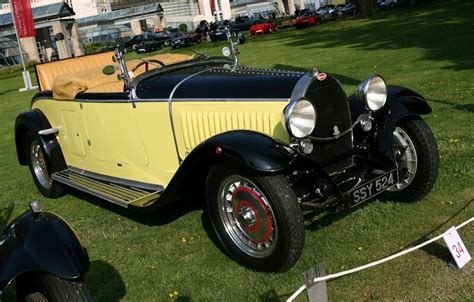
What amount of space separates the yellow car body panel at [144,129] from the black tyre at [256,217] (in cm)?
48

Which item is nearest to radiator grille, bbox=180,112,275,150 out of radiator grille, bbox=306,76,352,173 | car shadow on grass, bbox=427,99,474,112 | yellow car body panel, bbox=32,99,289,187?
yellow car body panel, bbox=32,99,289,187

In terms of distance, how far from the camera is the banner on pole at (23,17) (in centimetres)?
2164

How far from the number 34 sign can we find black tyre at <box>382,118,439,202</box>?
0.99 m

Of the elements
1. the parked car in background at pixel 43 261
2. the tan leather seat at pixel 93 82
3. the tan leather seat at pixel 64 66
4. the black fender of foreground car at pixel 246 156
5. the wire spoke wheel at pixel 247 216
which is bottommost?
the wire spoke wheel at pixel 247 216

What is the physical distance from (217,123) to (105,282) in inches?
58.9

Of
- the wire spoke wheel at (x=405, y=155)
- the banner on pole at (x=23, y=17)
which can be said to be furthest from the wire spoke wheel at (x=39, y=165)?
the banner on pole at (x=23, y=17)

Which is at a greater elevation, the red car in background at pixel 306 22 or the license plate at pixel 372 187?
the red car in background at pixel 306 22

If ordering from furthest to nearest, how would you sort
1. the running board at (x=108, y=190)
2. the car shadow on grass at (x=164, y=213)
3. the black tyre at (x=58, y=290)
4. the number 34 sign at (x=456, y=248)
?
the car shadow on grass at (x=164, y=213) → the running board at (x=108, y=190) → the number 34 sign at (x=456, y=248) → the black tyre at (x=58, y=290)

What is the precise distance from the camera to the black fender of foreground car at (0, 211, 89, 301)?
261cm

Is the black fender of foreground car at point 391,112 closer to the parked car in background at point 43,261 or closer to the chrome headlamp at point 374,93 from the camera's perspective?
the chrome headlamp at point 374,93

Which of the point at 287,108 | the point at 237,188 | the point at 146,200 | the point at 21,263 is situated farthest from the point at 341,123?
the point at 21,263

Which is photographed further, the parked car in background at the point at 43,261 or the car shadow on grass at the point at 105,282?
the car shadow on grass at the point at 105,282

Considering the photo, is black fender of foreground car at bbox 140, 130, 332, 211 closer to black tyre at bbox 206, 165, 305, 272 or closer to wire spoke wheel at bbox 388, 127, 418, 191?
black tyre at bbox 206, 165, 305, 272

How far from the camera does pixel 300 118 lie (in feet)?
11.6
